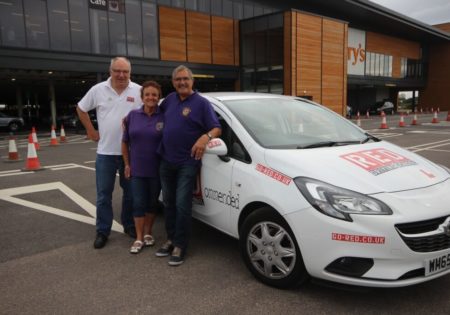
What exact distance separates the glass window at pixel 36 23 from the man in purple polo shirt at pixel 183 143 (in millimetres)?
21863

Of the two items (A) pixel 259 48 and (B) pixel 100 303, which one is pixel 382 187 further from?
(A) pixel 259 48

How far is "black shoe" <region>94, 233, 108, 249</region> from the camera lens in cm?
416

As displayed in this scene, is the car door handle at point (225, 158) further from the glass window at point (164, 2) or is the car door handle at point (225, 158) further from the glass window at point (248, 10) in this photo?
the glass window at point (248, 10)

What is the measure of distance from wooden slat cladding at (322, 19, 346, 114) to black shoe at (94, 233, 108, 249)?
2787 cm

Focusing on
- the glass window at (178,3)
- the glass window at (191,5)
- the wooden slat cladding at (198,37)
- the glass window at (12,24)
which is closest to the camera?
the glass window at (12,24)

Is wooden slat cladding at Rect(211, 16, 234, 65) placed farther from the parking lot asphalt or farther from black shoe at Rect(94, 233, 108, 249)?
black shoe at Rect(94, 233, 108, 249)

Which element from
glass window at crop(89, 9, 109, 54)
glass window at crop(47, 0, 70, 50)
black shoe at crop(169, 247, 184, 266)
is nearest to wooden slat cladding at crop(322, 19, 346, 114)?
glass window at crop(89, 9, 109, 54)

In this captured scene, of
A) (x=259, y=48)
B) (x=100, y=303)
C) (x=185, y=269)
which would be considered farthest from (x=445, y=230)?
(x=259, y=48)

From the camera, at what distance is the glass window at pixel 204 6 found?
29.1m

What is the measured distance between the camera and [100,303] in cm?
297

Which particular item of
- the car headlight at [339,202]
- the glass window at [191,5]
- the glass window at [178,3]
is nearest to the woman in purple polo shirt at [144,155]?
the car headlight at [339,202]

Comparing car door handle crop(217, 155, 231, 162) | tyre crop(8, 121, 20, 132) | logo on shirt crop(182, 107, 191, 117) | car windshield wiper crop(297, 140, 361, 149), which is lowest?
tyre crop(8, 121, 20, 132)

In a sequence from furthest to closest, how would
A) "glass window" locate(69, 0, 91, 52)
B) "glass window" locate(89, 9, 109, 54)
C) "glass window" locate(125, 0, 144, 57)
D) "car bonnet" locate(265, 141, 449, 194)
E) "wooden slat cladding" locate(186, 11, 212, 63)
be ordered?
"wooden slat cladding" locate(186, 11, 212, 63) → "glass window" locate(125, 0, 144, 57) → "glass window" locate(89, 9, 109, 54) → "glass window" locate(69, 0, 91, 52) → "car bonnet" locate(265, 141, 449, 194)

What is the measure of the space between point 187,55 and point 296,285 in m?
27.1
